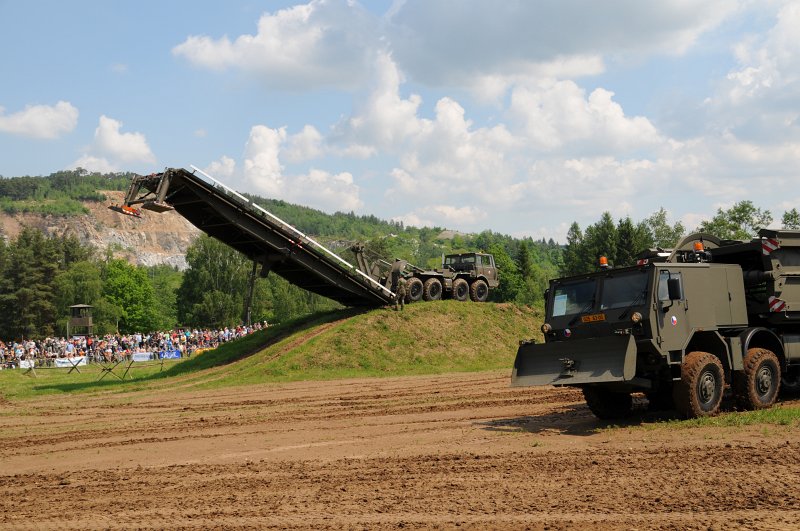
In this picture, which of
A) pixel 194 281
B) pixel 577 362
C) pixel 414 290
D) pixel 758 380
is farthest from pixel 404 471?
pixel 194 281

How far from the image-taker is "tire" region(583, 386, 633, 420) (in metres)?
12.7

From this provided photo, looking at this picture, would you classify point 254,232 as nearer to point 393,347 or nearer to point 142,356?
point 393,347

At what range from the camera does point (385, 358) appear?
2778 cm

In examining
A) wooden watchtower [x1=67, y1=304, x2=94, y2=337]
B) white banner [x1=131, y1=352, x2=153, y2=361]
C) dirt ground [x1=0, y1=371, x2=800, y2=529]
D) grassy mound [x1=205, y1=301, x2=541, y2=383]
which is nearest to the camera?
dirt ground [x1=0, y1=371, x2=800, y2=529]

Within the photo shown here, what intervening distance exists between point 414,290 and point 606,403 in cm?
1998

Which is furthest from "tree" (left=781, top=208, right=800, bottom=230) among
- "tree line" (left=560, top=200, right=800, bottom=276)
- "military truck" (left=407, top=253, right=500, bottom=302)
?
"military truck" (left=407, top=253, right=500, bottom=302)

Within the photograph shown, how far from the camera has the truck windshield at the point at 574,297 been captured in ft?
41.3

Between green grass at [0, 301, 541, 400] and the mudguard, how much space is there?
13959mm

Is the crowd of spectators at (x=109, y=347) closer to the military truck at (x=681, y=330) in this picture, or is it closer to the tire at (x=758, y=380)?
the military truck at (x=681, y=330)

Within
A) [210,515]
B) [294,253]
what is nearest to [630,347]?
[210,515]

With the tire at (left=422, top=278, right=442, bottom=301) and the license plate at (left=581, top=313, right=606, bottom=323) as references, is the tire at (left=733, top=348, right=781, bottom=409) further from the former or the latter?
the tire at (left=422, top=278, right=442, bottom=301)

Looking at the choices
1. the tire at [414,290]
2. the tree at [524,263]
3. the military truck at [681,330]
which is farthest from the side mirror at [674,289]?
the tree at [524,263]

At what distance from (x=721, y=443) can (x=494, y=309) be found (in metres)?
24.6

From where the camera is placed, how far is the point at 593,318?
12.2 m
